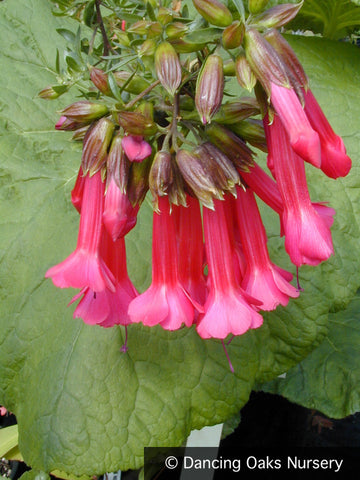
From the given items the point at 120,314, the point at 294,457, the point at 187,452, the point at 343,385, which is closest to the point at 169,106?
the point at 120,314

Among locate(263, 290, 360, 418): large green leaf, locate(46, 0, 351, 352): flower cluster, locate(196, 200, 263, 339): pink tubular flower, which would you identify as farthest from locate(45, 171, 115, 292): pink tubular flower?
locate(263, 290, 360, 418): large green leaf

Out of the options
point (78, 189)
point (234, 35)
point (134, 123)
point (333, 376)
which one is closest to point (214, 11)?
point (234, 35)

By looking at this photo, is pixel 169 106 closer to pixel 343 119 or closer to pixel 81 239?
pixel 81 239

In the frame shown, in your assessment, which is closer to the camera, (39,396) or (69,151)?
(39,396)

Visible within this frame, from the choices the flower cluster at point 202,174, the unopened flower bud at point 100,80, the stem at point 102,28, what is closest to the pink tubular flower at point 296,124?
the flower cluster at point 202,174

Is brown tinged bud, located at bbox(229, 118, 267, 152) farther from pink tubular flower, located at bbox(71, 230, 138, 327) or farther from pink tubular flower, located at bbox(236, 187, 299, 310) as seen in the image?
pink tubular flower, located at bbox(71, 230, 138, 327)

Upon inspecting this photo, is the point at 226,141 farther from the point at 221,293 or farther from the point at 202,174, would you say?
the point at 221,293
